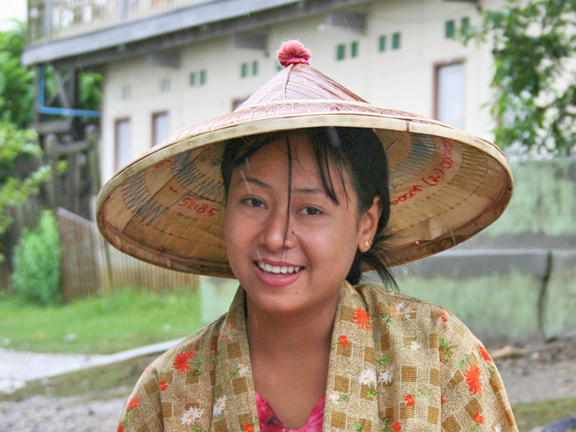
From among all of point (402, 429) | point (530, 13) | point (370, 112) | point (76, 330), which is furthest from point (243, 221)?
point (76, 330)

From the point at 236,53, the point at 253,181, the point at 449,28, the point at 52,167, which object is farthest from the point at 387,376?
the point at 52,167

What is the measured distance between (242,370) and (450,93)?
23.7 feet

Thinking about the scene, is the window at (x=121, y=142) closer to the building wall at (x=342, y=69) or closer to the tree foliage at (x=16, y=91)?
the building wall at (x=342, y=69)

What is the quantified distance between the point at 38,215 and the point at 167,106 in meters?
3.04

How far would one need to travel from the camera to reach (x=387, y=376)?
2.12m

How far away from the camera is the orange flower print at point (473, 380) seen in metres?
2.10

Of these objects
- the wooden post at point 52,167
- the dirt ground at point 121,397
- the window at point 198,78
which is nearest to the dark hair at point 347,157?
the dirt ground at point 121,397

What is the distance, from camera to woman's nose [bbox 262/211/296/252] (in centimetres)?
201

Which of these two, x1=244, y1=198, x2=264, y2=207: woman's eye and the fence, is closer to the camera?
x1=244, y1=198, x2=264, y2=207: woman's eye

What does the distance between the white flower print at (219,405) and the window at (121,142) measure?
39.8 ft

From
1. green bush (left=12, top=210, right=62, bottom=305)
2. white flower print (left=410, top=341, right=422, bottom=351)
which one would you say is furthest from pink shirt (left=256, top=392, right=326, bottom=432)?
→ green bush (left=12, top=210, right=62, bottom=305)

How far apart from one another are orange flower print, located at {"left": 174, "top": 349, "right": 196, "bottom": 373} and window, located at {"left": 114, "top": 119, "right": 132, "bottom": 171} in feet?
39.4

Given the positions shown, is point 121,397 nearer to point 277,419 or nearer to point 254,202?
point 277,419

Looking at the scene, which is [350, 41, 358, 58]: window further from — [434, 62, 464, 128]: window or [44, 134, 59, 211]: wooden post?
[44, 134, 59, 211]: wooden post
